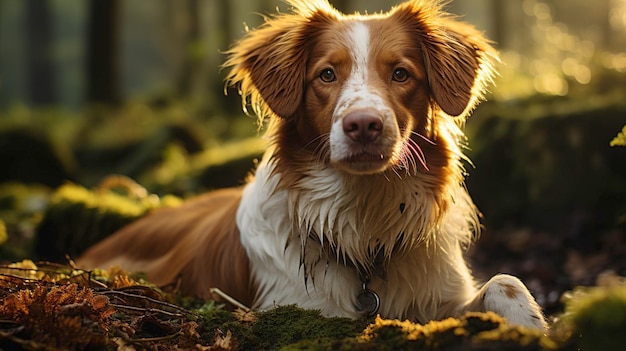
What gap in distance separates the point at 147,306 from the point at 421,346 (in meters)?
1.49

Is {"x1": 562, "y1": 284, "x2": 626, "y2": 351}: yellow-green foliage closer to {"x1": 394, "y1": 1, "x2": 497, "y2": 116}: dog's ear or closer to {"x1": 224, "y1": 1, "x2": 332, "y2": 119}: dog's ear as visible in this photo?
{"x1": 394, "y1": 1, "x2": 497, "y2": 116}: dog's ear

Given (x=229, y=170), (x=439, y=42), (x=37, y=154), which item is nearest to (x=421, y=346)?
(x=439, y=42)

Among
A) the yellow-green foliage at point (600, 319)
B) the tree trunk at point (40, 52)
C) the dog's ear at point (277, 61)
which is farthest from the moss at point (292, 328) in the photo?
the tree trunk at point (40, 52)

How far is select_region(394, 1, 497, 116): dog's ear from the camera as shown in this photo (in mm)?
4148

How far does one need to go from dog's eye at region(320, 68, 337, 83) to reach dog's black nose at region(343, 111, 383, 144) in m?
0.54

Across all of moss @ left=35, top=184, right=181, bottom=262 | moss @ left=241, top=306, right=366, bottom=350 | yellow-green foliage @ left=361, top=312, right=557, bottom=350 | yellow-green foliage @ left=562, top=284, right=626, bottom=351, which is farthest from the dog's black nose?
moss @ left=35, top=184, right=181, bottom=262

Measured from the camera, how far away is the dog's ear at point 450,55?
163 inches

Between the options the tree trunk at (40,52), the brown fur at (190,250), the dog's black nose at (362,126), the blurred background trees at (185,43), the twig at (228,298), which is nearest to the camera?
the dog's black nose at (362,126)

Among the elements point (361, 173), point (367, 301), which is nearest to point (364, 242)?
point (367, 301)

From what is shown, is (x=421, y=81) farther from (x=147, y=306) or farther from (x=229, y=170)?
(x=229, y=170)

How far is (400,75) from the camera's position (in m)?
4.05

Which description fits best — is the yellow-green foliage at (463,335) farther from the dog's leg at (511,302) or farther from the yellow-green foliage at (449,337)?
the dog's leg at (511,302)

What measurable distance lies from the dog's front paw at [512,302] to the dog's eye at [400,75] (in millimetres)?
1207

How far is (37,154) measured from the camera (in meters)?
11.0
